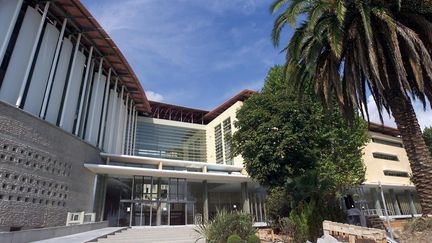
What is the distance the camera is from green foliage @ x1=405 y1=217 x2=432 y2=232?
874 centimetres

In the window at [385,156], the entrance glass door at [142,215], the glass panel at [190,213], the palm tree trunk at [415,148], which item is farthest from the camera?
the window at [385,156]

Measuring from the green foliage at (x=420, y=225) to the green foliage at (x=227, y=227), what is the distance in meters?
→ 5.71

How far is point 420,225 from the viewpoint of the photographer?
8.92 m

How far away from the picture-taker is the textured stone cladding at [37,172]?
17.1 metres

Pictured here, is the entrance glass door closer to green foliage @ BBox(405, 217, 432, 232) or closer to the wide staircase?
the wide staircase

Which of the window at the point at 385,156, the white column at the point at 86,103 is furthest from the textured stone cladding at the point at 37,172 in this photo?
the window at the point at 385,156

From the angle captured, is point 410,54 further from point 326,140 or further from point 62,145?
point 62,145

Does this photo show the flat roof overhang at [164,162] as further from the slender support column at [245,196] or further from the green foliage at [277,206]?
the green foliage at [277,206]

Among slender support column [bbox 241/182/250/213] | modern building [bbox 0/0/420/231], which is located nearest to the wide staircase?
modern building [bbox 0/0/420/231]

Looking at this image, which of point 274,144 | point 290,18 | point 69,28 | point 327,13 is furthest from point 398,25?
point 69,28

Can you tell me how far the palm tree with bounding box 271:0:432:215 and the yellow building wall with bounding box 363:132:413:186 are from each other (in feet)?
117

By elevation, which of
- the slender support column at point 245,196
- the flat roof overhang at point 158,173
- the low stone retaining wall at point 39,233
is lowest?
the low stone retaining wall at point 39,233

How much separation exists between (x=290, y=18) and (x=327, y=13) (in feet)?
4.61

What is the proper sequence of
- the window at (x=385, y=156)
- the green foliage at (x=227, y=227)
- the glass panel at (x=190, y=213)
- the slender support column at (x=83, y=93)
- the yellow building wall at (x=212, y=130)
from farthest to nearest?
the window at (x=385, y=156) → the yellow building wall at (x=212, y=130) → the glass panel at (x=190, y=213) → the slender support column at (x=83, y=93) → the green foliage at (x=227, y=227)
